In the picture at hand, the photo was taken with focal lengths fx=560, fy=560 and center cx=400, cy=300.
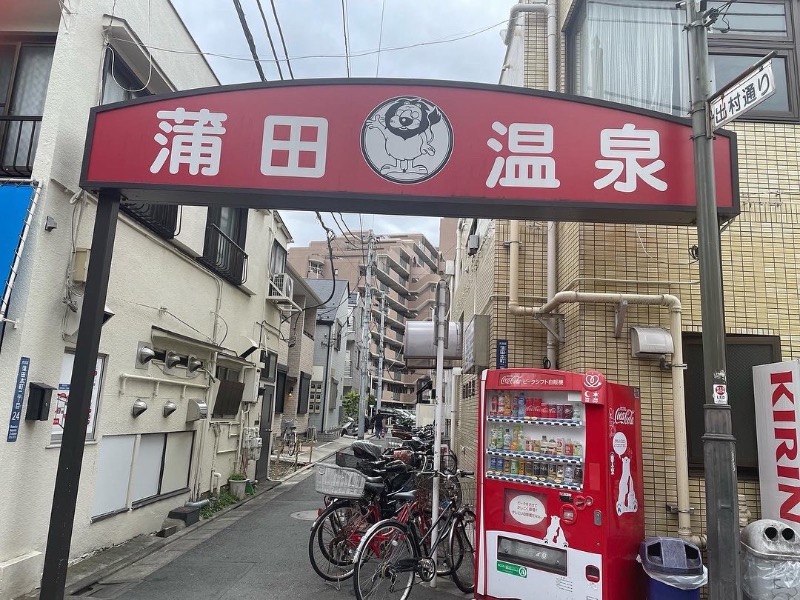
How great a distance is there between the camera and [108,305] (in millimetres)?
7191

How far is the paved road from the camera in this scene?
6.04 metres

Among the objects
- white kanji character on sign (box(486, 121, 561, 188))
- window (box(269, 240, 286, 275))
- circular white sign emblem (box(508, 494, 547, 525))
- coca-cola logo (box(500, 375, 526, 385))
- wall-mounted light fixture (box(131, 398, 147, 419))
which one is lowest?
circular white sign emblem (box(508, 494, 547, 525))

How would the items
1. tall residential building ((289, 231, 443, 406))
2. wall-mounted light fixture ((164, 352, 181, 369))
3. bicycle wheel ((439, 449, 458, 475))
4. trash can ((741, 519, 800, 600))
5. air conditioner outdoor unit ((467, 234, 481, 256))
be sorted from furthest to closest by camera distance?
tall residential building ((289, 231, 443, 406)) < air conditioner outdoor unit ((467, 234, 481, 256)) < wall-mounted light fixture ((164, 352, 181, 369)) < bicycle wheel ((439, 449, 458, 475)) < trash can ((741, 519, 800, 600))

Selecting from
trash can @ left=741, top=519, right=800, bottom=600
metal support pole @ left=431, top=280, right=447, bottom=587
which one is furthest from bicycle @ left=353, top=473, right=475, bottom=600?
trash can @ left=741, top=519, right=800, bottom=600

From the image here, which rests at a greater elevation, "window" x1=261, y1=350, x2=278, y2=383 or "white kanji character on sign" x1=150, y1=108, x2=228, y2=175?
"white kanji character on sign" x1=150, y1=108, x2=228, y2=175

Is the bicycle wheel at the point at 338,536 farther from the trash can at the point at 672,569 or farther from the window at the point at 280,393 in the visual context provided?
the window at the point at 280,393

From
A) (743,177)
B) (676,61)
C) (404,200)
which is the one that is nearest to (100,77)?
(404,200)

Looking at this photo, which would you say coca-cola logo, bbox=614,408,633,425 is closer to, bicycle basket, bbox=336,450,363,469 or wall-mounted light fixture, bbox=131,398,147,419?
bicycle basket, bbox=336,450,363,469

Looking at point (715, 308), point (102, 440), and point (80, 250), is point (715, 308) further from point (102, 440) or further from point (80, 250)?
point (102, 440)

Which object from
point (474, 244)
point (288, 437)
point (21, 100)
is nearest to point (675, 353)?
Answer: point (474, 244)

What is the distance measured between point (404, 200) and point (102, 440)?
5109 millimetres

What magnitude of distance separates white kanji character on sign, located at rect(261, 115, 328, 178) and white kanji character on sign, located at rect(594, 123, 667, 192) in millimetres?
2637

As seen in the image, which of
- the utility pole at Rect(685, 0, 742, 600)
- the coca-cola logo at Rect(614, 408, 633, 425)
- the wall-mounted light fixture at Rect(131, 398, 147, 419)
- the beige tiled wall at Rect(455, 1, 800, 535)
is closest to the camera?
the utility pole at Rect(685, 0, 742, 600)

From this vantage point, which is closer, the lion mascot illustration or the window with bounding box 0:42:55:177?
the lion mascot illustration
